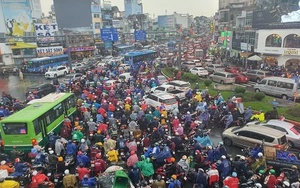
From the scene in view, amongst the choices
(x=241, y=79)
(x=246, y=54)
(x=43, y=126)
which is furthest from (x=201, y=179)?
(x=246, y=54)

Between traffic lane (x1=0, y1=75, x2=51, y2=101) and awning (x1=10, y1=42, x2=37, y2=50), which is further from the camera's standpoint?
awning (x1=10, y1=42, x2=37, y2=50)

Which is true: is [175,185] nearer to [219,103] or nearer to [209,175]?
[209,175]

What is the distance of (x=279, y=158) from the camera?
10.2m

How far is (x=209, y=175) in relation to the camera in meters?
9.20

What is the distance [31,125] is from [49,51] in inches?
1578

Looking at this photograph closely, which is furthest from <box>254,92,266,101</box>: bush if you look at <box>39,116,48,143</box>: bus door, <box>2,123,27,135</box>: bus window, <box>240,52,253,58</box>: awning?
<box>240,52,253,58</box>: awning

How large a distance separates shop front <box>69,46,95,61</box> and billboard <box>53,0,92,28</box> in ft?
25.3

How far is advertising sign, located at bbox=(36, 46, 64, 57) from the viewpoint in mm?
47109

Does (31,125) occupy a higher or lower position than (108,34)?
lower

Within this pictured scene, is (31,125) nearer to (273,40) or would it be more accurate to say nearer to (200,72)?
(200,72)

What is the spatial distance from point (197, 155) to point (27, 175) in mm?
6816

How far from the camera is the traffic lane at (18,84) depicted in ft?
96.1

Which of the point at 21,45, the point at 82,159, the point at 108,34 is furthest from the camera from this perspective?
the point at 21,45

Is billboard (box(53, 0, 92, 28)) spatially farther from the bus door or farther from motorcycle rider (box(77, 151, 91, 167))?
motorcycle rider (box(77, 151, 91, 167))
